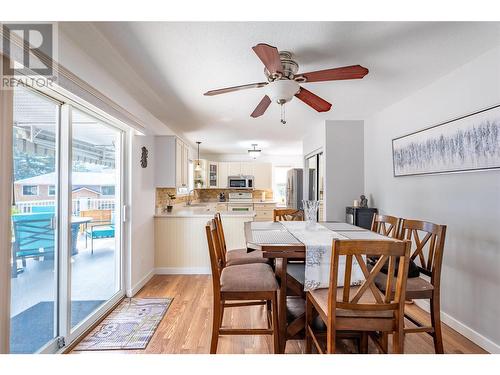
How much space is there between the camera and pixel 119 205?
2834 millimetres

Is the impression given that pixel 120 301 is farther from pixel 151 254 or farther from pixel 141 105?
pixel 141 105

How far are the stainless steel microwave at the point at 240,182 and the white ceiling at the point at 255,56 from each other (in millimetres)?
3593

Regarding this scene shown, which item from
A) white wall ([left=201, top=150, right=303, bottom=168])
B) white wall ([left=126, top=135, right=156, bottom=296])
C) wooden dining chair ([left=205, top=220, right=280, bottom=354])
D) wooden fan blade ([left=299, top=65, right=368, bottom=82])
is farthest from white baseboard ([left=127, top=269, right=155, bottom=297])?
white wall ([left=201, top=150, right=303, bottom=168])

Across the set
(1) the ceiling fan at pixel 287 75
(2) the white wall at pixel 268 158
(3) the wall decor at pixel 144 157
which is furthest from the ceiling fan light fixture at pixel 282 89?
(2) the white wall at pixel 268 158

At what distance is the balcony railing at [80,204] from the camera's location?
158 cm

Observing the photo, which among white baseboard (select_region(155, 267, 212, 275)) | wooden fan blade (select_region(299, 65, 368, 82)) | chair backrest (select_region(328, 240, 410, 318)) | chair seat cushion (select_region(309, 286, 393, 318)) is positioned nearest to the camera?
chair backrest (select_region(328, 240, 410, 318))

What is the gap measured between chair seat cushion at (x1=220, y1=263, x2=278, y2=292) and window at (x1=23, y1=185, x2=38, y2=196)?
1359 mm

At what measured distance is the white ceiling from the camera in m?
1.62

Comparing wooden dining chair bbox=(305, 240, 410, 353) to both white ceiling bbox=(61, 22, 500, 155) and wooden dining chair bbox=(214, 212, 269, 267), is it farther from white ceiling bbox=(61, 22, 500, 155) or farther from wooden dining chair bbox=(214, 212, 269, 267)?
white ceiling bbox=(61, 22, 500, 155)

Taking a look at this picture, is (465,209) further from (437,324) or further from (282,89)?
(282,89)

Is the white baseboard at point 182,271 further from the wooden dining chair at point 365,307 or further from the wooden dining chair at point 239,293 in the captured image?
the wooden dining chair at point 365,307

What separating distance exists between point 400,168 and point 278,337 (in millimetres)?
2385

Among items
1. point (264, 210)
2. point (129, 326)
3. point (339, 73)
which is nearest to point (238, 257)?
point (129, 326)
